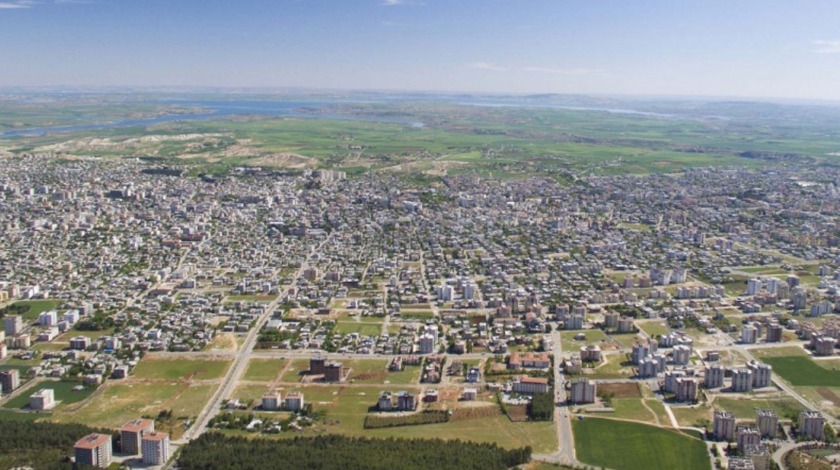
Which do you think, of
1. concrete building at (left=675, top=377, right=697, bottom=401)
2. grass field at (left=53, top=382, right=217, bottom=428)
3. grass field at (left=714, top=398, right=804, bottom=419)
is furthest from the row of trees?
grass field at (left=714, top=398, right=804, bottom=419)

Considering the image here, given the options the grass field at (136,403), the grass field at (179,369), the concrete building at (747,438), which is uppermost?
the concrete building at (747,438)

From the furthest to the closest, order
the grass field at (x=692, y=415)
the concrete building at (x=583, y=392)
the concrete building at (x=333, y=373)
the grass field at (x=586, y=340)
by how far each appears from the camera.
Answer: the grass field at (x=586, y=340) < the concrete building at (x=333, y=373) < the concrete building at (x=583, y=392) < the grass field at (x=692, y=415)

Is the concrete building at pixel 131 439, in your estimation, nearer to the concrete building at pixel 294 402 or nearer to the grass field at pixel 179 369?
the concrete building at pixel 294 402

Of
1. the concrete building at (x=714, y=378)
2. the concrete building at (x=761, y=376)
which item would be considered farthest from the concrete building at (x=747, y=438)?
the concrete building at (x=761, y=376)

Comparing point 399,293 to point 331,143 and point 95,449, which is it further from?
point 331,143

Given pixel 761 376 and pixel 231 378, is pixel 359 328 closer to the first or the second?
pixel 231 378

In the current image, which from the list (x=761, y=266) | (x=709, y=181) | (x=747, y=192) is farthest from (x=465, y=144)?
(x=761, y=266)

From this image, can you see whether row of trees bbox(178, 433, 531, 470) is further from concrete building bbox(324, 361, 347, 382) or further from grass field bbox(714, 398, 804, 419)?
grass field bbox(714, 398, 804, 419)

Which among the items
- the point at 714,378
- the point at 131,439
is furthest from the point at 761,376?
the point at 131,439
